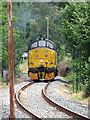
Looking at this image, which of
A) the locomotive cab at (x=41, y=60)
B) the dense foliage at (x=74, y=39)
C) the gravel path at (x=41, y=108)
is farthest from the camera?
the locomotive cab at (x=41, y=60)

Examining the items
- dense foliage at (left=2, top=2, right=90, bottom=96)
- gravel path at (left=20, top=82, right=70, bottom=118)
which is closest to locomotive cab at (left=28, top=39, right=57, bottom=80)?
dense foliage at (left=2, top=2, right=90, bottom=96)

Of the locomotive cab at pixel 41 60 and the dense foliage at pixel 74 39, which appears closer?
the dense foliage at pixel 74 39

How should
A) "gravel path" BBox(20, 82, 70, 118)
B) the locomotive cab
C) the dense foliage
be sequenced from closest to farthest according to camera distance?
"gravel path" BBox(20, 82, 70, 118) → the dense foliage → the locomotive cab

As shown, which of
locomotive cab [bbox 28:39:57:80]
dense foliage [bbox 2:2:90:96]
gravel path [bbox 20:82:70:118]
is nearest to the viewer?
gravel path [bbox 20:82:70:118]

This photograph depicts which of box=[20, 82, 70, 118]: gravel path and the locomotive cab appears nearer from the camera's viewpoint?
box=[20, 82, 70, 118]: gravel path

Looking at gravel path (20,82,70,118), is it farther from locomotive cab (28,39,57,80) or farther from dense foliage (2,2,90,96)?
locomotive cab (28,39,57,80)

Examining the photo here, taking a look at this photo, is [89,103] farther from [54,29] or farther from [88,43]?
[54,29]

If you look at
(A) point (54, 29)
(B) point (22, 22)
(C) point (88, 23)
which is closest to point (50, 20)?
(A) point (54, 29)

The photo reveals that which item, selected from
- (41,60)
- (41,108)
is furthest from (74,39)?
(41,108)

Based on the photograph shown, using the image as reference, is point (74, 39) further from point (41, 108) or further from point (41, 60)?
point (41, 108)

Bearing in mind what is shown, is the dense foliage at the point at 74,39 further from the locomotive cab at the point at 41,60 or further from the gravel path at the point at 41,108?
the gravel path at the point at 41,108

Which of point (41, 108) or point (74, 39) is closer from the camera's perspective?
point (41, 108)

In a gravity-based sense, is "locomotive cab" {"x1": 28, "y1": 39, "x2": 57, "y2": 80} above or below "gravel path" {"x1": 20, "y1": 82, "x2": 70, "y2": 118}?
above

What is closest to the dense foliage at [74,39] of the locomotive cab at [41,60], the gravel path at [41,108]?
the locomotive cab at [41,60]
